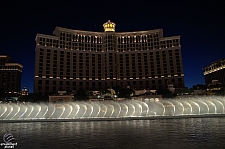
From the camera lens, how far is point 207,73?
510 feet

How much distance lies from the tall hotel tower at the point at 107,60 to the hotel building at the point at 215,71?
41327 mm

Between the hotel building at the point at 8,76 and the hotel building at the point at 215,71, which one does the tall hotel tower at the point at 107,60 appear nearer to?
the hotel building at the point at 215,71

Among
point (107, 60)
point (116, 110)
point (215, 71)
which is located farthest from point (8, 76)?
point (215, 71)

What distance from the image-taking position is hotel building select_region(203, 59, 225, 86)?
12902cm

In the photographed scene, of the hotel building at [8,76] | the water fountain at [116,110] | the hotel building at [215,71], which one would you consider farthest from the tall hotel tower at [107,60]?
the water fountain at [116,110]

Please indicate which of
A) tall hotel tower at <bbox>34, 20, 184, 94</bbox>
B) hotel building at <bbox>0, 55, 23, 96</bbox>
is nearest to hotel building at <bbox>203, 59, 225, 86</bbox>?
tall hotel tower at <bbox>34, 20, 184, 94</bbox>

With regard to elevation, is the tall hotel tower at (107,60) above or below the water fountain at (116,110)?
above

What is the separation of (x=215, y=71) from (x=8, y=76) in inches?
6478

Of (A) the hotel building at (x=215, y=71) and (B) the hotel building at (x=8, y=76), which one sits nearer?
(A) the hotel building at (x=215, y=71)

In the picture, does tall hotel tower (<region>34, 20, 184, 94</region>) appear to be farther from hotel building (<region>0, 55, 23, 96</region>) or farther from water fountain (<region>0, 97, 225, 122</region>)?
water fountain (<region>0, 97, 225, 122</region>)

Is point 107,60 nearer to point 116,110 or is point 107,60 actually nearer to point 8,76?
point 116,110

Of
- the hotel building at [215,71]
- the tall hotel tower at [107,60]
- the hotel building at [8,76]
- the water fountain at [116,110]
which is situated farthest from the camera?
the hotel building at [8,76]

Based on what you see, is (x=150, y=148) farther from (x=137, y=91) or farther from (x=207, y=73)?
(x=207, y=73)

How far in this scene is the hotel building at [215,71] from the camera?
423 ft
